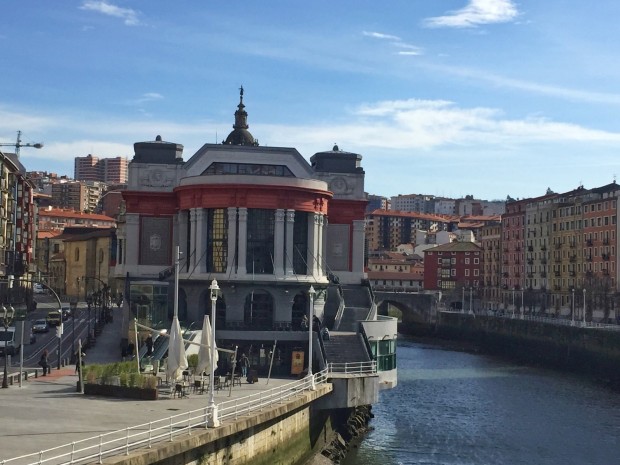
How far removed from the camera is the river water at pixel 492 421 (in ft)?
165

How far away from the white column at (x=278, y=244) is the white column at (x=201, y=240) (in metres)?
4.85

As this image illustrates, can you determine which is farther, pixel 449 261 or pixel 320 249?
pixel 449 261

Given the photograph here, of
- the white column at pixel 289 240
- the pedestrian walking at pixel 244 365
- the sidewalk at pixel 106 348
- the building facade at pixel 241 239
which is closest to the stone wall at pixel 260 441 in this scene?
the pedestrian walking at pixel 244 365

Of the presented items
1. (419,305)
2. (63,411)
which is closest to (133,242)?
(63,411)

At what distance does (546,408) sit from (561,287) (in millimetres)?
76551

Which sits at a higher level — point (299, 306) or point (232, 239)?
point (232, 239)

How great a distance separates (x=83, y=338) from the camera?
7575cm

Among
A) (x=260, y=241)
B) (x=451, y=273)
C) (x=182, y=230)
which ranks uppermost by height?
(x=182, y=230)

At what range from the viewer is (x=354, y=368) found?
50562 millimetres

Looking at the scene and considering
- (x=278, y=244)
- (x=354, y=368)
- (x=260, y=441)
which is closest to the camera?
(x=260, y=441)

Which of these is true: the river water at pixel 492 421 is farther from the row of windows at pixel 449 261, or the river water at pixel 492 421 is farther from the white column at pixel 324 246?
the row of windows at pixel 449 261

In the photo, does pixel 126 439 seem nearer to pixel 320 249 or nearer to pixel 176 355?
pixel 176 355

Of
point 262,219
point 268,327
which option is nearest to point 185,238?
point 262,219

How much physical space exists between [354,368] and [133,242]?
87.1 feet
